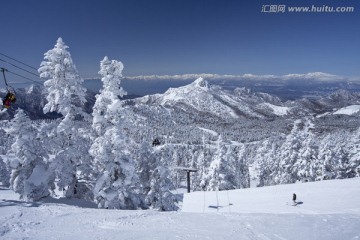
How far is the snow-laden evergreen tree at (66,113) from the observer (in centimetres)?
2066

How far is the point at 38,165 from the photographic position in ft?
81.8

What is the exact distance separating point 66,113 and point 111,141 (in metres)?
4.42

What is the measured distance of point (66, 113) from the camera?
2131 centimetres

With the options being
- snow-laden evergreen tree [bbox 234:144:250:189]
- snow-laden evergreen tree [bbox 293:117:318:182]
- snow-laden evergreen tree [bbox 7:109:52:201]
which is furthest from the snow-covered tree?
snow-laden evergreen tree [bbox 293:117:318:182]

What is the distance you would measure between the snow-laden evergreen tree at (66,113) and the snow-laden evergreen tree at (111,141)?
1.55 metres

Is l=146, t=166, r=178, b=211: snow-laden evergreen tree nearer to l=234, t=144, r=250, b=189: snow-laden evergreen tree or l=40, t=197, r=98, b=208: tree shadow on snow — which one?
l=40, t=197, r=98, b=208: tree shadow on snow

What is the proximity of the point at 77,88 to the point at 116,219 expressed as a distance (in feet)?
39.7

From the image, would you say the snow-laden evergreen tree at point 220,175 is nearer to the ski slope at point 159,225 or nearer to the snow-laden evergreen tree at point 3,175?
the ski slope at point 159,225

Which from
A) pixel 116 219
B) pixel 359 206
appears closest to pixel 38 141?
pixel 116 219

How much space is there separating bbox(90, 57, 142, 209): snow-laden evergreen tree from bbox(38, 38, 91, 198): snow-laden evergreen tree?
155 cm

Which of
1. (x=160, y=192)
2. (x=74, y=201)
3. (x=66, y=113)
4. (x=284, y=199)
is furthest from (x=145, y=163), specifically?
(x=284, y=199)

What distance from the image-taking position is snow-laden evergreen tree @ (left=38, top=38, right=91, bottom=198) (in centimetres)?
2066

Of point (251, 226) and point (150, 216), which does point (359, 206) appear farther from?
point (150, 216)

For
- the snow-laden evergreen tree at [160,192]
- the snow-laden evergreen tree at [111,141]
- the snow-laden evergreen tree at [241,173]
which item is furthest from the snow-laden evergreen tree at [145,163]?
the snow-laden evergreen tree at [241,173]
